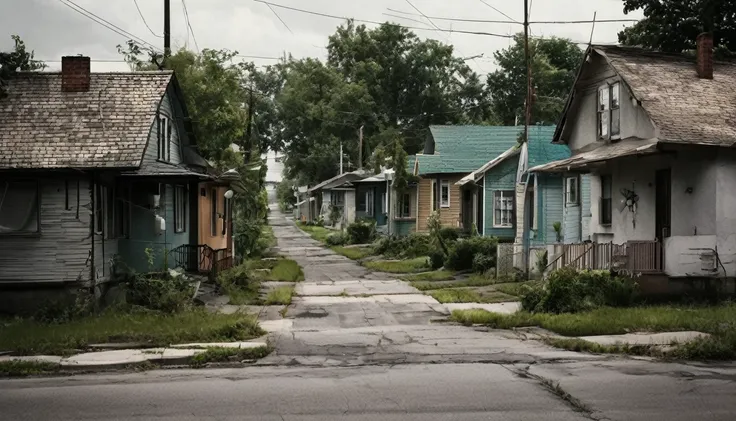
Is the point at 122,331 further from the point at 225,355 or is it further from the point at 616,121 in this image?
the point at 616,121

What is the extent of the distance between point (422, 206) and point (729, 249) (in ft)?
90.7

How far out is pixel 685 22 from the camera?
28.8 metres

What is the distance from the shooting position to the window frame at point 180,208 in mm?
24875

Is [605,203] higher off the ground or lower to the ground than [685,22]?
lower

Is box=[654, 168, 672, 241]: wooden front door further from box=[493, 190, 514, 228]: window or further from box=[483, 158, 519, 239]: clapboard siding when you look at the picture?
box=[493, 190, 514, 228]: window

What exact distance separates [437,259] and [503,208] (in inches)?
268

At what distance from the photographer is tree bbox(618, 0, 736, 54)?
93.1ft

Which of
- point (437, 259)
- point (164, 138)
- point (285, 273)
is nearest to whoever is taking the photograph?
point (164, 138)

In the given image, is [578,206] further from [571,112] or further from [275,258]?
[275,258]

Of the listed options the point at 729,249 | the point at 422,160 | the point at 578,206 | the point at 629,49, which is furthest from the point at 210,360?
the point at 422,160

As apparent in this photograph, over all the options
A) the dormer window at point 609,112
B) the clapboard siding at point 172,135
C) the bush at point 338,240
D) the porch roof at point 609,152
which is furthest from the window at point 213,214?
the bush at point 338,240

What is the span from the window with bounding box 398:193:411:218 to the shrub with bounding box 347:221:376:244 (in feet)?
9.90

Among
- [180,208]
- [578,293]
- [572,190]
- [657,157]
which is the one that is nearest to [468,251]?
[572,190]

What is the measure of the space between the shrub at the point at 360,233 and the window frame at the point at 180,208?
966 inches
